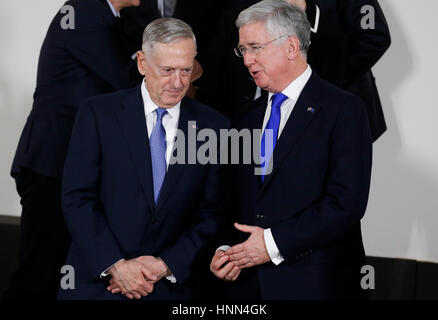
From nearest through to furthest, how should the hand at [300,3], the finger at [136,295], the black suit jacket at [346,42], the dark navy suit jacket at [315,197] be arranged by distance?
the dark navy suit jacket at [315,197] → the finger at [136,295] → the hand at [300,3] → the black suit jacket at [346,42]

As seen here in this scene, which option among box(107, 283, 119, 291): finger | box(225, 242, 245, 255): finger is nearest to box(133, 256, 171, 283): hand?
box(107, 283, 119, 291): finger

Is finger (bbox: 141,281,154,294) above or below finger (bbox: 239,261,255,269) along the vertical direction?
below

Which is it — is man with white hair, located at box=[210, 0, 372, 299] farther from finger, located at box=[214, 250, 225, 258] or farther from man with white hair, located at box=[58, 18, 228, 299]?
man with white hair, located at box=[58, 18, 228, 299]

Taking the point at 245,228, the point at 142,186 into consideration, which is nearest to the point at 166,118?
the point at 142,186

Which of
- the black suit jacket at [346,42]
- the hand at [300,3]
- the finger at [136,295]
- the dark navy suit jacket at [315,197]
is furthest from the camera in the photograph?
the black suit jacket at [346,42]

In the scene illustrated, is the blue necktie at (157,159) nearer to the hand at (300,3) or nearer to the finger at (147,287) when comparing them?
the finger at (147,287)

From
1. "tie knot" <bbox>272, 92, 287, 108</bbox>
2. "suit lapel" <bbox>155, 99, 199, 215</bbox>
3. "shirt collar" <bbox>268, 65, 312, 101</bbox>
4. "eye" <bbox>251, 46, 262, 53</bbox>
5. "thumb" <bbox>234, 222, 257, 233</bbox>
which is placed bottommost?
"thumb" <bbox>234, 222, 257, 233</bbox>

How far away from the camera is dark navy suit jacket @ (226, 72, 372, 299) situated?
261 centimetres

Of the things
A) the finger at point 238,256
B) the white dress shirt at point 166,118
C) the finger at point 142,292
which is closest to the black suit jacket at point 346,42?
the white dress shirt at point 166,118

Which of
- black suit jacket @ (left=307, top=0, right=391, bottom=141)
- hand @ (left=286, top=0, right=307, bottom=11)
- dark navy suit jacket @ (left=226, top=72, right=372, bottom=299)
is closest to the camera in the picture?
dark navy suit jacket @ (left=226, top=72, right=372, bottom=299)

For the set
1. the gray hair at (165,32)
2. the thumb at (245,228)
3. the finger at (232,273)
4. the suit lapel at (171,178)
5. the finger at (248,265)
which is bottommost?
the finger at (232,273)

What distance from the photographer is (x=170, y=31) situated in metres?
2.69

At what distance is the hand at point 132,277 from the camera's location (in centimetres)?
269

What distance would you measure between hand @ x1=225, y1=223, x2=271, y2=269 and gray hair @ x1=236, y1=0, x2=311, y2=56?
653 millimetres
